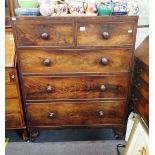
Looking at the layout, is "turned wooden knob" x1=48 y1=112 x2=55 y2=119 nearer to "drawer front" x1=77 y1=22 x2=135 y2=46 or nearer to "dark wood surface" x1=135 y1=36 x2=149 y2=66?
"drawer front" x1=77 y1=22 x2=135 y2=46

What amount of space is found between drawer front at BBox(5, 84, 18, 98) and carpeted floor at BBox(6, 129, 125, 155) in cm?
49

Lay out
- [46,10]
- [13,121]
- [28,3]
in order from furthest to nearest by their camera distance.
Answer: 1. [13,121]
2. [28,3]
3. [46,10]

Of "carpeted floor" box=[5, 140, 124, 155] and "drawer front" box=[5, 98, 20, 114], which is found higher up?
"drawer front" box=[5, 98, 20, 114]

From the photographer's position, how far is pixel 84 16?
150 cm

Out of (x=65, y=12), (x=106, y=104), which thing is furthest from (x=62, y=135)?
(x=65, y=12)

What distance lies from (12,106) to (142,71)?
1.14 metres

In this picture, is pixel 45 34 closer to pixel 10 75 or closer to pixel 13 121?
pixel 10 75

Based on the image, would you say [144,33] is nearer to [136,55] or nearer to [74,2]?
[136,55]

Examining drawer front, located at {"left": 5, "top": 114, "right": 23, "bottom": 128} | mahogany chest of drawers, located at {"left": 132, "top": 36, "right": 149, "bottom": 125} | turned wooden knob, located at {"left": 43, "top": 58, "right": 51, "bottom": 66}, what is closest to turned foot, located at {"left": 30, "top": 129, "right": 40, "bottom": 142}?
drawer front, located at {"left": 5, "top": 114, "right": 23, "bottom": 128}

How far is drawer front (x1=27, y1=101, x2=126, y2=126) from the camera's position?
1776mm

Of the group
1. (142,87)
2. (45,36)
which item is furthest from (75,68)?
(142,87)

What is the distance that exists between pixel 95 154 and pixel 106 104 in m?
0.45

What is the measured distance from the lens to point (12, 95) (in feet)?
5.77

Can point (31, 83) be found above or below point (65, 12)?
below
